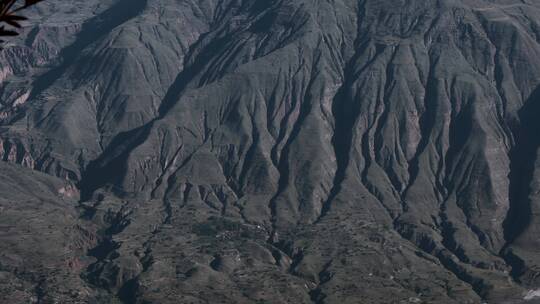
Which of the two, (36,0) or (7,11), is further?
(36,0)
